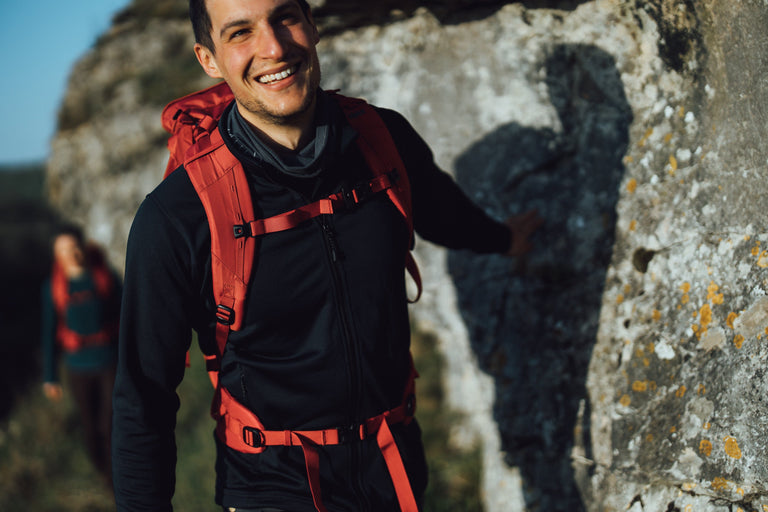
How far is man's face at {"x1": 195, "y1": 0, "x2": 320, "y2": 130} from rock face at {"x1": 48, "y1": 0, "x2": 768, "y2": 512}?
161 centimetres

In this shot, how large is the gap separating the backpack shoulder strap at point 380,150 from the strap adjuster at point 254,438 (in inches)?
35.0

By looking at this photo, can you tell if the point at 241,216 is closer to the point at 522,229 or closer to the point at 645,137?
the point at 522,229

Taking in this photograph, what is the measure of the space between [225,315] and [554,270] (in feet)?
5.92

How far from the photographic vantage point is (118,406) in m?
Answer: 1.80

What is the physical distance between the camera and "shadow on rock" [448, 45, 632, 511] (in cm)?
280

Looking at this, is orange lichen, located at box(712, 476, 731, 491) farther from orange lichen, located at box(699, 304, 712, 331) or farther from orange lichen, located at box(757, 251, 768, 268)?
orange lichen, located at box(757, 251, 768, 268)

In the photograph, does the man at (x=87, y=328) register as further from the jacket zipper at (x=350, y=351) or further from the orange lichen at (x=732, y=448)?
the orange lichen at (x=732, y=448)

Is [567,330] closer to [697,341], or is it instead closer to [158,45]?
[697,341]

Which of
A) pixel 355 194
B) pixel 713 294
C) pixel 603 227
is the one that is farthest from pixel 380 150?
pixel 713 294

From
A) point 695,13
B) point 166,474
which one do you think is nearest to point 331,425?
point 166,474

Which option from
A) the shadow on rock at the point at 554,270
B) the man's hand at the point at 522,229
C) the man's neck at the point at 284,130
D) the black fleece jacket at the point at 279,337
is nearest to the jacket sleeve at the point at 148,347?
the black fleece jacket at the point at 279,337

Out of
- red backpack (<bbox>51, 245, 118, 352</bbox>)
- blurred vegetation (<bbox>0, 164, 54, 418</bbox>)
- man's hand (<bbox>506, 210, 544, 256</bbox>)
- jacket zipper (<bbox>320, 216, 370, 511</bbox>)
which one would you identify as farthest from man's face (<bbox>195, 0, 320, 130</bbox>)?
blurred vegetation (<bbox>0, 164, 54, 418</bbox>)

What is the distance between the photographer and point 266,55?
1.83m

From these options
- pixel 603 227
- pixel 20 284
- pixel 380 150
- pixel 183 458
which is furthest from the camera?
pixel 20 284
